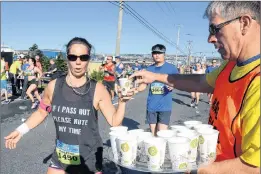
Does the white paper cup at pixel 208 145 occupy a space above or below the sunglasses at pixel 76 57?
below

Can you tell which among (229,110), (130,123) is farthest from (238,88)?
(130,123)

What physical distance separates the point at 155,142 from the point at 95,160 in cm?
118

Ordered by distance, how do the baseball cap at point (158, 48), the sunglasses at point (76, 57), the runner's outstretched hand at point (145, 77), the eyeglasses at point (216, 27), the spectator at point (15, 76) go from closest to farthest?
1. the eyeglasses at point (216, 27)
2. the runner's outstretched hand at point (145, 77)
3. the sunglasses at point (76, 57)
4. the baseball cap at point (158, 48)
5. the spectator at point (15, 76)

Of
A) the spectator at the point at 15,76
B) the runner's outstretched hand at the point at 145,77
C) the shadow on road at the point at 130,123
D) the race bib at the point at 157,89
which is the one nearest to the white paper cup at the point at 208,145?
the runner's outstretched hand at the point at 145,77

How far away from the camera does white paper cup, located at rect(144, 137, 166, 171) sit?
1790 millimetres

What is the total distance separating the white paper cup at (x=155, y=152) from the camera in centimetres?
179

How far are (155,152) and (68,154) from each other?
1280mm

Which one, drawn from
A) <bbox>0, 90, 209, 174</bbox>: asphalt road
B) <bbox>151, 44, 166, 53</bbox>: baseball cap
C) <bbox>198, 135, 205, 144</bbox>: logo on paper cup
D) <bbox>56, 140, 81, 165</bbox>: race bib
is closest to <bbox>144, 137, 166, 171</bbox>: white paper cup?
<bbox>198, 135, 205, 144</bbox>: logo on paper cup

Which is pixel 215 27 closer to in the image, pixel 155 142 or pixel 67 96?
pixel 155 142

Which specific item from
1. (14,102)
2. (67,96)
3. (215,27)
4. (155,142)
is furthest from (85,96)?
(14,102)

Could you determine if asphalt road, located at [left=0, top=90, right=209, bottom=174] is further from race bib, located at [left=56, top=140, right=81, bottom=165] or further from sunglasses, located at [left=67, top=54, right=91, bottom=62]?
sunglasses, located at [left=67, top=54, right=91, bottom=62]

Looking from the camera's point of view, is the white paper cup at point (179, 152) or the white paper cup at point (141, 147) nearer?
the white paper cup at point (179, 152)

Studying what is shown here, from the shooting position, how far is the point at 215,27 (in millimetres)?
1733

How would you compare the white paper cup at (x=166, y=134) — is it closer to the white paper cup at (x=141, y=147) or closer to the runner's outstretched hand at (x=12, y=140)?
the white paper cup at (x=141, y=147)
